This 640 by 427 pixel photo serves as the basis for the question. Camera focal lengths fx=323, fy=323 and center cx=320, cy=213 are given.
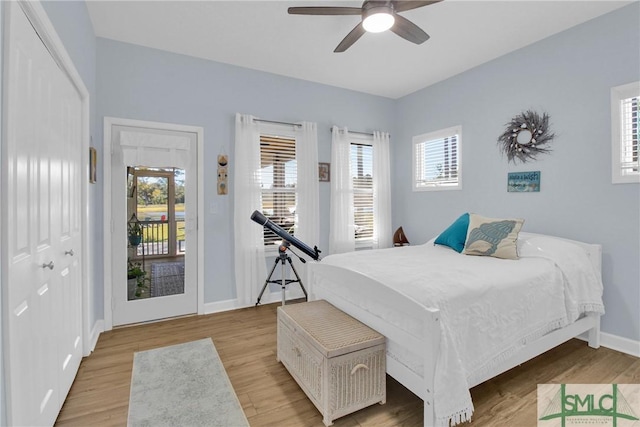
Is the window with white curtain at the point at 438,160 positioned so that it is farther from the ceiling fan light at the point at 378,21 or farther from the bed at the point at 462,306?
the ceiling fan light at the point at 378,21

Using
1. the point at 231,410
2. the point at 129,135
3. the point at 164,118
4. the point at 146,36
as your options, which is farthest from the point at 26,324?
the point at 146,36

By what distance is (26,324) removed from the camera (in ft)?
4.56

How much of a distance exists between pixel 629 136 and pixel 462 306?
7.53 ft

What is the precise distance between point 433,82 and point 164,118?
3.41m

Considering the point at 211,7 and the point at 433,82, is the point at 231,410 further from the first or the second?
the point at 433,82

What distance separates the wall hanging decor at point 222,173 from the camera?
12.2 ft

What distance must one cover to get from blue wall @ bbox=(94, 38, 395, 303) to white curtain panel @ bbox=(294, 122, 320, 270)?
0.20 meters

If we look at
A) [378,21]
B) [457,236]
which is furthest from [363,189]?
[378,21]

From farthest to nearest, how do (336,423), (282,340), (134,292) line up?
1. (134,292)
2. (282,340)
3. (336,423)

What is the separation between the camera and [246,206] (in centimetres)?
379

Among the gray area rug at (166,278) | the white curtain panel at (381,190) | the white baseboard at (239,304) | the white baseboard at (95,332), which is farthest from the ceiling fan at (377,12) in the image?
the white baseboard at (95,332)

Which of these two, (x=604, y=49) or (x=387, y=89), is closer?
(x=604, y=49)

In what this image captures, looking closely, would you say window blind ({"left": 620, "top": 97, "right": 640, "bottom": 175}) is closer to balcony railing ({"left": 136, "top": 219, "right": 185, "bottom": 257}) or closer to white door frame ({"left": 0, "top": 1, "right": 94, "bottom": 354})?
white door frame ({"left": 0, "top": 1, "right": 94, "bottom": 354})

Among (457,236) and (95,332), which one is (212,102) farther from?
(457,236)
